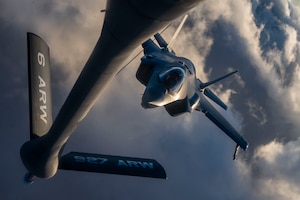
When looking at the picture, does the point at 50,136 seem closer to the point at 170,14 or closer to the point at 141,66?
the point at 170,14

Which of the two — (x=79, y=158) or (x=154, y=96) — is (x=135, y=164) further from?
(x=154, y=96)

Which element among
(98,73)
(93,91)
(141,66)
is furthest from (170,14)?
(141,66)

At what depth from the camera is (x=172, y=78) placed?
2891 cm

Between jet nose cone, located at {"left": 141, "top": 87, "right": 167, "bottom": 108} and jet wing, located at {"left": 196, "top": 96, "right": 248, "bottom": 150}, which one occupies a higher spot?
jet wing, located at {"left": 196, "top": 96, "right": 248, "bottom": 150}

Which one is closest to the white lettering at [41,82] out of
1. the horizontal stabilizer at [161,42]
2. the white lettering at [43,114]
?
the white lettering at [43,114]

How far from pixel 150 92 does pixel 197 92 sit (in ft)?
40.2

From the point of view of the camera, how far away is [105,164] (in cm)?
1161

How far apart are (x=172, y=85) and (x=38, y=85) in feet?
59.0

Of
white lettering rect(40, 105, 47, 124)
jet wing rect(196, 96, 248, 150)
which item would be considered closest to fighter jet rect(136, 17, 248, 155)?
jet wing rect(196, 96, 248, 150)

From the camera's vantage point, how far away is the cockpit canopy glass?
28.7 metres

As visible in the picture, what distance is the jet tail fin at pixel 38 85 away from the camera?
459 inches

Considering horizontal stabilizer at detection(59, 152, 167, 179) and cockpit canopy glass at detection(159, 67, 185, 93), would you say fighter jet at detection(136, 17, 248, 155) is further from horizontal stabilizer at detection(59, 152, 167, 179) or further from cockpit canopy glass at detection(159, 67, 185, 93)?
horizontal stabilizer at detection(59, 152, 167, 179)

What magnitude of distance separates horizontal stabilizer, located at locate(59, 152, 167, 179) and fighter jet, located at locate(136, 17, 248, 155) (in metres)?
16.6

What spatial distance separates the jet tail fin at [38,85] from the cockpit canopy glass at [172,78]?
55.6 feet
